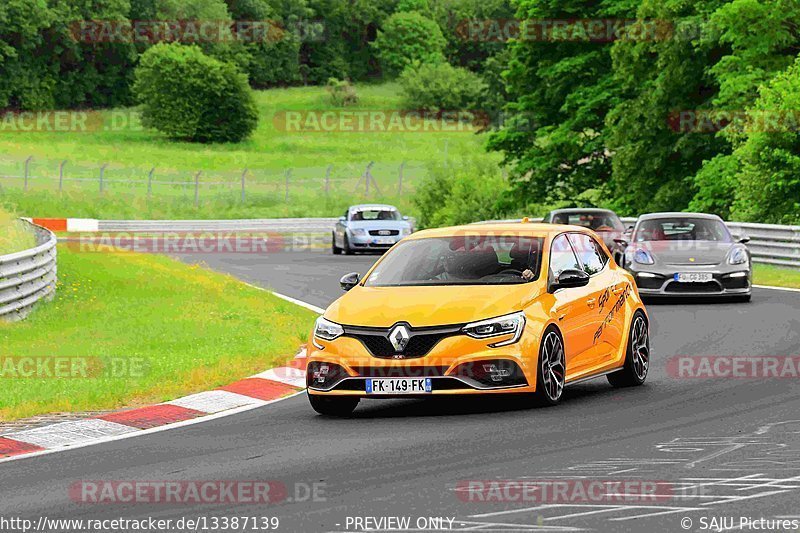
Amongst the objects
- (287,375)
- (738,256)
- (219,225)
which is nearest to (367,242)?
(738,256)

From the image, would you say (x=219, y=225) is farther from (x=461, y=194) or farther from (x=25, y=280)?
(x=25, y=280)

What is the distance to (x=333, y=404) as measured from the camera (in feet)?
41.0

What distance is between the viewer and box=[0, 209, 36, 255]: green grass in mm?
25641

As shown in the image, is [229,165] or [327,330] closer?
[327,330]

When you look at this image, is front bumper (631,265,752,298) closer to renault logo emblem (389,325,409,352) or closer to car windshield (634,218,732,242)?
car windshield (634,218,732,242)

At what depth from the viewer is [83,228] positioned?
60219 mm

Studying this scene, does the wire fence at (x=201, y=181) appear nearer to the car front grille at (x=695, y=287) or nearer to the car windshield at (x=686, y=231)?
the car windshield at (x=686, y=231)

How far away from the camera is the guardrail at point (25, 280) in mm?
20469

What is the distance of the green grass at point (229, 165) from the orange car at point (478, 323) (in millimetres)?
51644

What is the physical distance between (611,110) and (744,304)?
1023 inches

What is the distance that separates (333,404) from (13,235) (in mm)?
16163

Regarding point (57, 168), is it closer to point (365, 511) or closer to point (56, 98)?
point (56, 98)

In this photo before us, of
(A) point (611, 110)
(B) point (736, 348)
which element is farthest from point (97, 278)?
(A) point (611, 110)

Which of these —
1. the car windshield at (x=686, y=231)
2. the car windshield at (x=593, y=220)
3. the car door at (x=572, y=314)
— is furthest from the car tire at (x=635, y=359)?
the car windshield at (x=593, y=220)
